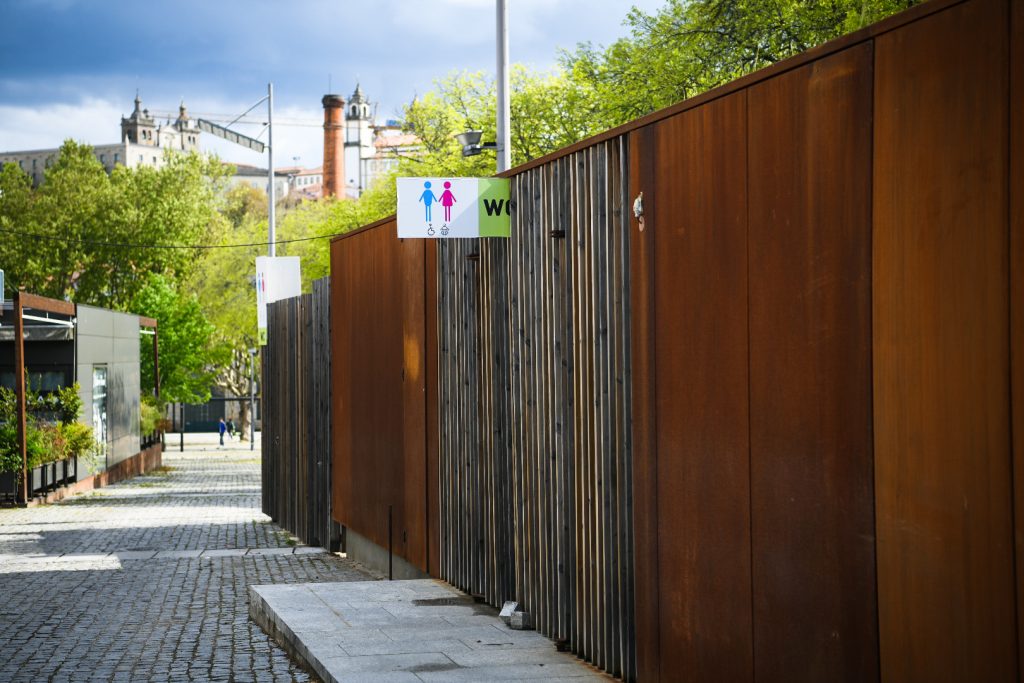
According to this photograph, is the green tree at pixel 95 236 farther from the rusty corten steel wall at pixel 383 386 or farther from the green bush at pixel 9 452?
the rusty corten steel wall at pixel 383 386

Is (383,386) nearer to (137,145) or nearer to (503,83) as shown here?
(503,83)

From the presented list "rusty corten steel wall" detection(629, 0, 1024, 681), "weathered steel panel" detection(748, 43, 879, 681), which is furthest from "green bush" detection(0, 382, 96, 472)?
"weathered steel panel" detection(748, 43, 879, 681)

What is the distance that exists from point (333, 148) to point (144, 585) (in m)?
83.8

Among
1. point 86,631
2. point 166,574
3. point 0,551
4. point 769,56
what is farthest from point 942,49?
point 769,56

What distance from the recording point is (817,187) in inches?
200

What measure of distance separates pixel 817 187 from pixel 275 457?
1465 centimetres

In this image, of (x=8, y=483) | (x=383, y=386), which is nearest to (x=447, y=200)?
(x=383, y=386)

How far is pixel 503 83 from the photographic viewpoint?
18.2 metres

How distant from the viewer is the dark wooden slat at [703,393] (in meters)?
5.71

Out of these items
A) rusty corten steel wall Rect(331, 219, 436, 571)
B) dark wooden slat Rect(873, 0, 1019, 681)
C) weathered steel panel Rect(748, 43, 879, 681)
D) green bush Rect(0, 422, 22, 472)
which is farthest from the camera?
green bush Rect(0, 422, 22, 472)

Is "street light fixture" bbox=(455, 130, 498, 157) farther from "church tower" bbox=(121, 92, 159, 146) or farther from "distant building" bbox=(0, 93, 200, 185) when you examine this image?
"church tower" bbox=(121, 92, 159, 146)

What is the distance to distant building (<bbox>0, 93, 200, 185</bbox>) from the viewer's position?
447 ft

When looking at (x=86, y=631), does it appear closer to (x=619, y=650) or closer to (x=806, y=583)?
(x=619, y=650)

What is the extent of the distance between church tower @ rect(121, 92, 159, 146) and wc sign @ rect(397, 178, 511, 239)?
15324 cm
